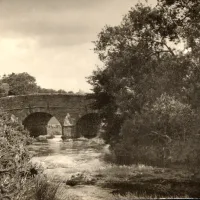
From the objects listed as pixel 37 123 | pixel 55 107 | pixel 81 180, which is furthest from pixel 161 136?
pixel 37 123

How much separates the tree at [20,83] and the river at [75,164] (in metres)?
19.9

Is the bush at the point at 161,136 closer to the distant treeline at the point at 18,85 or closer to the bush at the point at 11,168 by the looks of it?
the bush at the point at 11,168

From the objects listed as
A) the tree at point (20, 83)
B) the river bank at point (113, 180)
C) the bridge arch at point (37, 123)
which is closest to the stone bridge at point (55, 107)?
the bridge arch at point (37, 123)

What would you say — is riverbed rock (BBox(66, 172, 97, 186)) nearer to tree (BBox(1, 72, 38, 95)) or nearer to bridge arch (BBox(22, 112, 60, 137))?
bridge arch (BBox(22, 112, 60, 137))

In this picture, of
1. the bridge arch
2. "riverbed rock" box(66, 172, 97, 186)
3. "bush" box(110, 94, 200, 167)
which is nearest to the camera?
"riverbed rock" box(66, 172, 97, 186)

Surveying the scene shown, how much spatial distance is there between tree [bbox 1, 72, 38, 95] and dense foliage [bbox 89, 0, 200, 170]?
28.8 m

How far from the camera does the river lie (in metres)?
12.5

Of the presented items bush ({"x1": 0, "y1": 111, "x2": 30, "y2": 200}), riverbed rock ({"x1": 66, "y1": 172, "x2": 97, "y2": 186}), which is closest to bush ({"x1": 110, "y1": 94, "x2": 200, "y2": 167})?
riverbed rock ({"x1": 66, "y1": 172, "x2": 97, "y2": 186})

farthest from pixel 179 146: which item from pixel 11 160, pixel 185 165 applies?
pixel 11 160

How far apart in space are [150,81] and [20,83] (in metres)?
35.6

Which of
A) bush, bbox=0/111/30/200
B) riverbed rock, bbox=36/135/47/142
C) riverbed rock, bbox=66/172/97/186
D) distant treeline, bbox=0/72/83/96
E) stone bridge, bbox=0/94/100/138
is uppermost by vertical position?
distant treeline, bbox=0/72/83/96

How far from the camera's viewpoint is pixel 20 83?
169ft

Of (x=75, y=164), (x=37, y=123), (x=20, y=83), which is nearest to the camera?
(x=75, y=164)

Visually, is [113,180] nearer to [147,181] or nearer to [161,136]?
[147,181]
